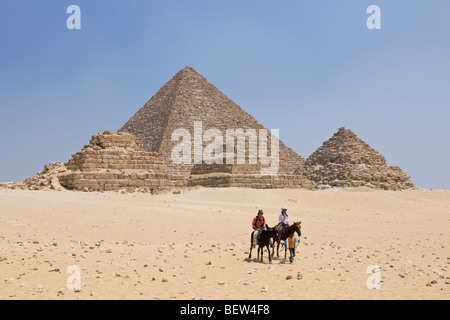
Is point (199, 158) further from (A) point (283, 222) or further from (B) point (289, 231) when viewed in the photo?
(B) point (289, 231)

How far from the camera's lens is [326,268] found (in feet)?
26.0

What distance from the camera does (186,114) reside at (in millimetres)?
66625

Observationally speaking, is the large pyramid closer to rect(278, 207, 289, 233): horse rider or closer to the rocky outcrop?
the rocky outcrop

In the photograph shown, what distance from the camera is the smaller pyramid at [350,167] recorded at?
5296 cm

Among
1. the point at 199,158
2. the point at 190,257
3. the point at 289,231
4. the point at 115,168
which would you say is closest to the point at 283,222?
the point at 289,231

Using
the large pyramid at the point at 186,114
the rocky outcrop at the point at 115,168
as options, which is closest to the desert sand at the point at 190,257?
the rocky outcrop at the point at 115,168

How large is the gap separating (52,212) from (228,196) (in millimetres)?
12232

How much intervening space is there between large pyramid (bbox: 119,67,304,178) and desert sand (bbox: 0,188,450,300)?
1696 inches

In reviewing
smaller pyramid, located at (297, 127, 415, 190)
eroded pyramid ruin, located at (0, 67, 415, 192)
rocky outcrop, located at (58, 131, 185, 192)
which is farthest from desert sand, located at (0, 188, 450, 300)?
smaller pyramid, located at (297, 127, 415, 190)

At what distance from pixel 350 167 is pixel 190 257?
48528mm

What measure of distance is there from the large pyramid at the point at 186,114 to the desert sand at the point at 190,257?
43.1 m

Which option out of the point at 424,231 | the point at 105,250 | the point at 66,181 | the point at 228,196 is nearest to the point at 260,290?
the point at 105,250

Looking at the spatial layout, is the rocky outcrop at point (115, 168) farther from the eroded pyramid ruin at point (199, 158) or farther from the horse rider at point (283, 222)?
the horse rider at point (283, 222)

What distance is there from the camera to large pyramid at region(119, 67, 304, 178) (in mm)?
63031
